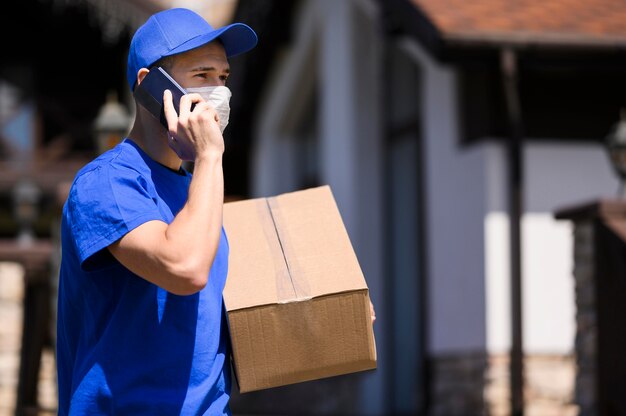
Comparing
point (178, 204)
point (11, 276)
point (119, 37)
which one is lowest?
point (11, 276)

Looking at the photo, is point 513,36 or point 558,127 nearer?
point 513,36

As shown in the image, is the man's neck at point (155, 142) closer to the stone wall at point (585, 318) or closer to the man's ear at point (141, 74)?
the man's ear at point (141, 74)

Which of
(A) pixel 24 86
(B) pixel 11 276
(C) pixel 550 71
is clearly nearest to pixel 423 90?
(C) pixel 550 71

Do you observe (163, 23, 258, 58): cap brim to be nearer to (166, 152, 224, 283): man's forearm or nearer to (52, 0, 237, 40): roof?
(166, 152, 224, 283): man's forearm

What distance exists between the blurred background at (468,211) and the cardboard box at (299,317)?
126 inches

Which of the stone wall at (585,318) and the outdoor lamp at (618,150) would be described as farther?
the outdoor lamp at (618,150)

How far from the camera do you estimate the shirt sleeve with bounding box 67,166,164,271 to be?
2309mm

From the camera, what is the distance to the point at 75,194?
241cm

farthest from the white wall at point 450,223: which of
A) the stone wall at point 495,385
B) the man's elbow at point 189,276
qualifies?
the man's elbow at point 189,276

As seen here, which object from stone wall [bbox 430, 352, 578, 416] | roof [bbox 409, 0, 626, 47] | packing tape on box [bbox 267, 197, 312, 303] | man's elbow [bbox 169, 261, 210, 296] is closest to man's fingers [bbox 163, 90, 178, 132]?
man's elbow [bbox 169, 261, 210, 296]

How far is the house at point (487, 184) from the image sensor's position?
7.33 meters

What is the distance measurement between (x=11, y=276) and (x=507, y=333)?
12.6ft

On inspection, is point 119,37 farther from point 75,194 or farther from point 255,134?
point 75,194

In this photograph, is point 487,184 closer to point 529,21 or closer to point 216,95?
point 529,21
